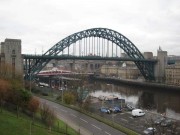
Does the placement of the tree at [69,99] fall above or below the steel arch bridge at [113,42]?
below

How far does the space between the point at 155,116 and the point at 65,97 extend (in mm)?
11287

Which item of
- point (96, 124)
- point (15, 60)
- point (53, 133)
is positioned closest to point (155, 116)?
point (96, 124)

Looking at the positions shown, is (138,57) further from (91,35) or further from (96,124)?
(96,124)

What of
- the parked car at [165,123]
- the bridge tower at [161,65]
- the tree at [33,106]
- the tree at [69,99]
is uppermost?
the bridge tower at [161,65]

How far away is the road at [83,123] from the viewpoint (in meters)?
22.7

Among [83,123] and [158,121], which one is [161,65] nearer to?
[158,121]

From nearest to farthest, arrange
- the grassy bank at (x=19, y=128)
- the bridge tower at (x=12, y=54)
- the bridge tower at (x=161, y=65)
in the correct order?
the grassy bank at (x=19, y=128) < the bridge tower at (x=12, y=54) < the bridge tower at (x=161, y=65)

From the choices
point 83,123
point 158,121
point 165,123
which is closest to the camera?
point 83,123

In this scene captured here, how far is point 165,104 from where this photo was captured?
4503 cm

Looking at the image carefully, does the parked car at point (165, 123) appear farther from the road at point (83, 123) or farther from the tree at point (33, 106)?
the tree at point (33, 106)

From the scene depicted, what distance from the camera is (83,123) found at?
995 inches

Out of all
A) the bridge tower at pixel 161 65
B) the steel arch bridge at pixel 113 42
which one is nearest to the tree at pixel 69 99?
the steel arch bridge at pixel 113 42

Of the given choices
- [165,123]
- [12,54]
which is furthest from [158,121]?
[12,54]

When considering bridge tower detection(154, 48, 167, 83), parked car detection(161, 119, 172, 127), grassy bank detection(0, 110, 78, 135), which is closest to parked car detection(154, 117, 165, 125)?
parked car detection(161, 119, 172, 127)
